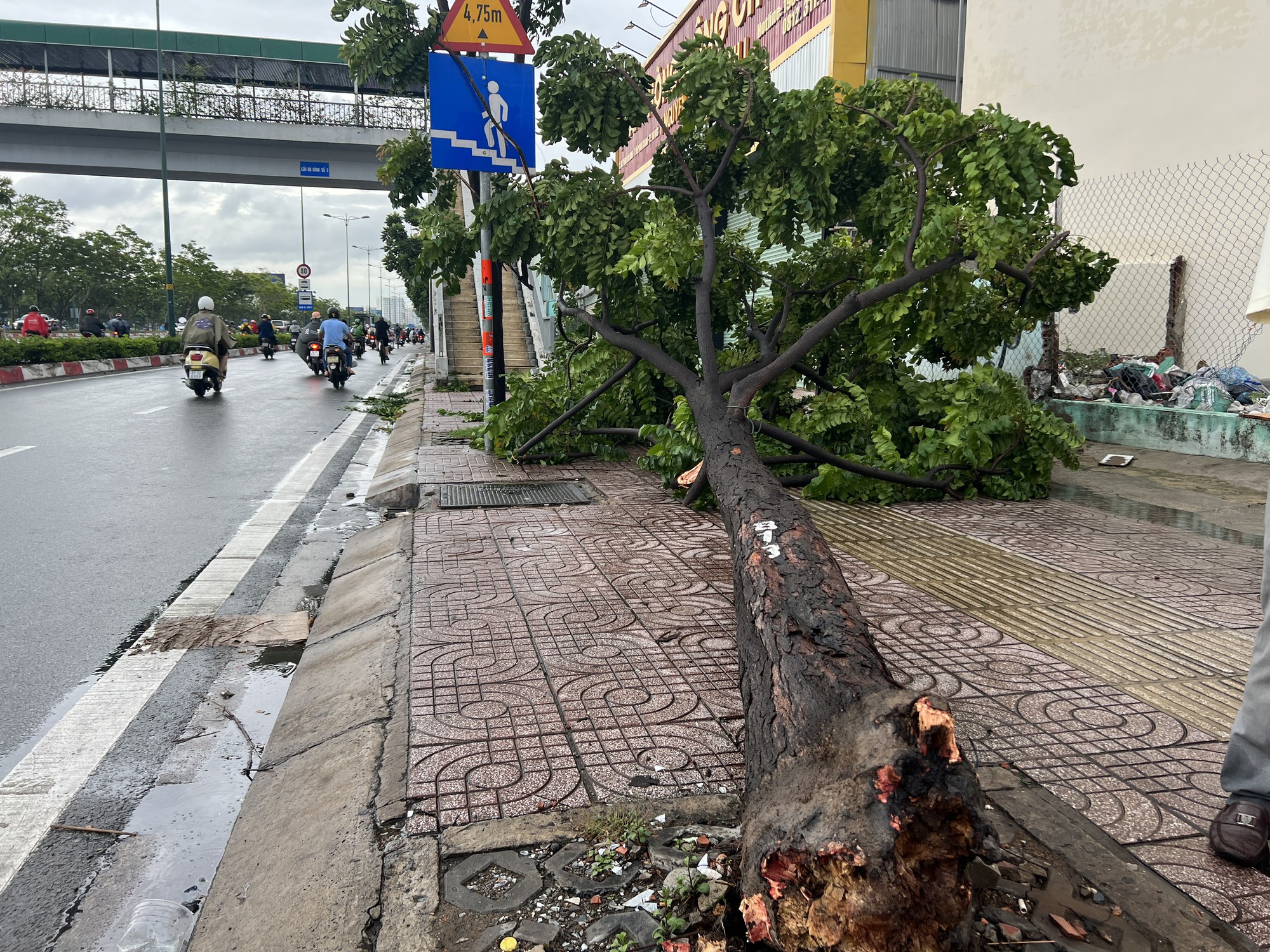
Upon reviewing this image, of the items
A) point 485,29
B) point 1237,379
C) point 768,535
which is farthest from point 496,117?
point 1237,379

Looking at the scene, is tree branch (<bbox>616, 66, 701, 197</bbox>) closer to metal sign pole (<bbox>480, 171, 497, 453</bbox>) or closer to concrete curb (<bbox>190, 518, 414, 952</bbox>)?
metal sign pole (<bbox>480, 171, 497, 453</bbox>)

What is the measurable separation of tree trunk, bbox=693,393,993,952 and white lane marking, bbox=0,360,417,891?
1.99 meters

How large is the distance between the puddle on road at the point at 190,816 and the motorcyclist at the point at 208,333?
13849mm

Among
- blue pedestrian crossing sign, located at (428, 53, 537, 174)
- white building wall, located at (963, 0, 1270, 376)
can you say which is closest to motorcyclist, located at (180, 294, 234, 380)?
blue pedestrian crossing sign, located at (428, 53, 537, 174)

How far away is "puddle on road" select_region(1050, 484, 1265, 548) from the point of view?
5.67 meters

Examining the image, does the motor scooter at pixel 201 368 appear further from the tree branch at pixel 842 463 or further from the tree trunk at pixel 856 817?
the tree trunk at pixel 856 817

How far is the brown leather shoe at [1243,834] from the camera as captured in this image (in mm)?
2160

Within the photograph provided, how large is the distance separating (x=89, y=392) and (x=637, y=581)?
15509 mm

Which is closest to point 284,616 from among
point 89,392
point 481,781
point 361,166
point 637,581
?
point 637,581

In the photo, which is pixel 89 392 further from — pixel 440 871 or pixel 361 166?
pixel 361 166

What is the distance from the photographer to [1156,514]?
6.32 metres

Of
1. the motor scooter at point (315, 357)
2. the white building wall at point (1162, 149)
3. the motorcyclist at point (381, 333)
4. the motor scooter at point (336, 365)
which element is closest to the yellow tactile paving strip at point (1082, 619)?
the white building wall at point (1162, 149)

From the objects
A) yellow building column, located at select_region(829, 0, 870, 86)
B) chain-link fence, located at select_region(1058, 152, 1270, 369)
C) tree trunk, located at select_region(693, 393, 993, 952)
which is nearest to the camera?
tree trunk, located at select_region(693, 393, 993, 952)

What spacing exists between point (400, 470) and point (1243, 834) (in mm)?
7199
